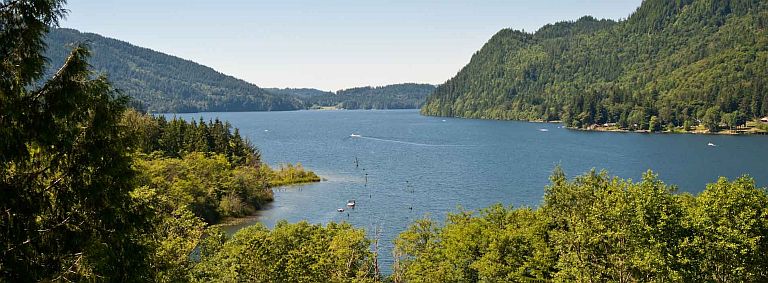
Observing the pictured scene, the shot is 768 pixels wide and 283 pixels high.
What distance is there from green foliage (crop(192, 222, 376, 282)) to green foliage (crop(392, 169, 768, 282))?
4.47m

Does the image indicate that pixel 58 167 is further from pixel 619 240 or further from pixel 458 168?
pixel 458 168

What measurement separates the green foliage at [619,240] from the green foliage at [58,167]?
2555 cm

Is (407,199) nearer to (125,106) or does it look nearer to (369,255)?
(369,255)

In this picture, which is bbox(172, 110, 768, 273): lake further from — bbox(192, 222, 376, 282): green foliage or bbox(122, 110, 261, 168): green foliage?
bbox(122, 110, 261, 168): green foliage

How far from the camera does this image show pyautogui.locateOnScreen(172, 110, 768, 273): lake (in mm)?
85062

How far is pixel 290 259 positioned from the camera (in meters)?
34.9

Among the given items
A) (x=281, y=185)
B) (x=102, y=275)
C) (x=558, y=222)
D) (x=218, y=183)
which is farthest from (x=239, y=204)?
(x=102, y=275)

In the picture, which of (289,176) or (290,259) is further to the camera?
(289,176)

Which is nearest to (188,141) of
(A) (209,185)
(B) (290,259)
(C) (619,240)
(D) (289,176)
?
(D) (289,176)

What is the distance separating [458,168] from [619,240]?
95745 mm

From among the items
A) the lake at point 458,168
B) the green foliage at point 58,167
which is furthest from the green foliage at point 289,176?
the green foliage at point 58,167

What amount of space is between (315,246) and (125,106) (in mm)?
26118

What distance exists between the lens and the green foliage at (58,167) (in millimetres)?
10750

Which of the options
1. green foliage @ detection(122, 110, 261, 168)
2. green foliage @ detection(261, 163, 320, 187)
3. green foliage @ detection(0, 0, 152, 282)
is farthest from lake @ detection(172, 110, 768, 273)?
green foliage @ detection(0, 0, 152, 282)
